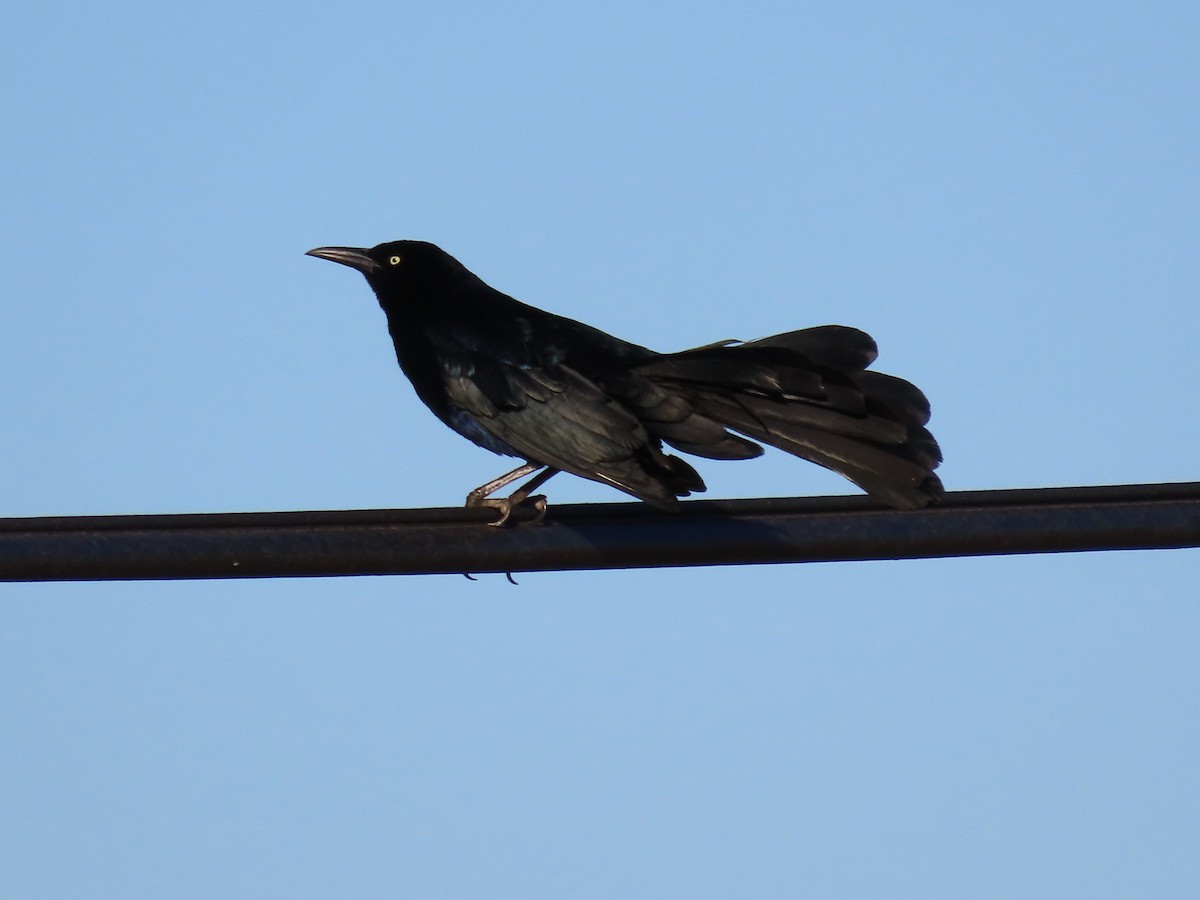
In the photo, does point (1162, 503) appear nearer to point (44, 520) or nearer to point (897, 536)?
point (897, 536)

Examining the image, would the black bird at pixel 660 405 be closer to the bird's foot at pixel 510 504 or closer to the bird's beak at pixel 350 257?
the bird's foot at pixel 510 504

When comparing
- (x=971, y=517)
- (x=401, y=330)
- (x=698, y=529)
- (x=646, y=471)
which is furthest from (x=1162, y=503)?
(x=401, y=330)

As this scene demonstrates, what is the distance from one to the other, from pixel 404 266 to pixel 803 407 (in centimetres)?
271

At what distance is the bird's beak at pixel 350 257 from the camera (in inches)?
298

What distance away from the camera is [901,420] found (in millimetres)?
5281

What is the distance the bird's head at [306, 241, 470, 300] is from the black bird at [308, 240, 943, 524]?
2.28ft

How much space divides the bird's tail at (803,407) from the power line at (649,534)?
62cm

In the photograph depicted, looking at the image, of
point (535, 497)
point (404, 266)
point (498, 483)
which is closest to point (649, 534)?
point (535, 497)

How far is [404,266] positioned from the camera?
7445 millimetres

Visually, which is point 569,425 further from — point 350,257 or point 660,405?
point 350,257

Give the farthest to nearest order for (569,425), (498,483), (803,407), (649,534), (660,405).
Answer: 1. (498,483)
2. (569,425)
3. (660,405)
4. (803,407)
5. (649,534)

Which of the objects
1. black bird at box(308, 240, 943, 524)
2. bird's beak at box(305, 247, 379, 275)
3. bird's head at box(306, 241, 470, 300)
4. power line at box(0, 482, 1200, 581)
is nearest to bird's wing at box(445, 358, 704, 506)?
black bird at box(308, 240, 943, 524)

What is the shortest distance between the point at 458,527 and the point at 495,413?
5.81 feet


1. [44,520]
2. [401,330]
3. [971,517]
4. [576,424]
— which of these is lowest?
[44,520]
